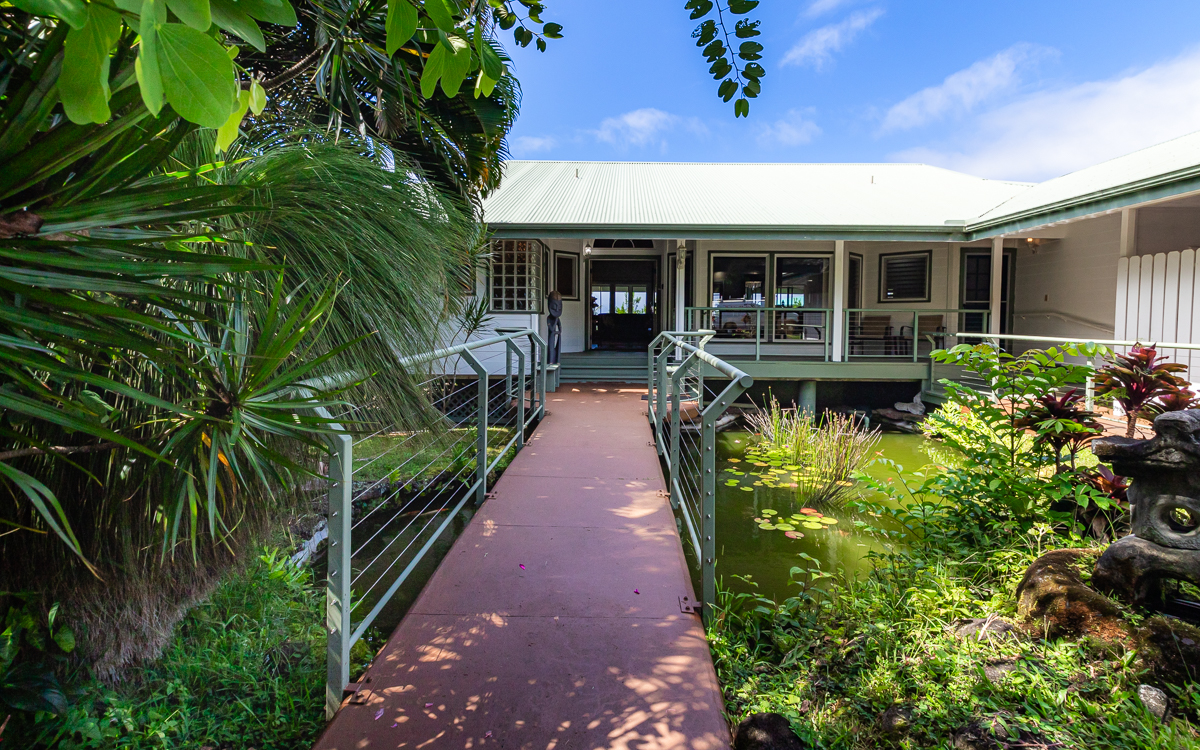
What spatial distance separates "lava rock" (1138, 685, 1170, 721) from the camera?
2.25 metres

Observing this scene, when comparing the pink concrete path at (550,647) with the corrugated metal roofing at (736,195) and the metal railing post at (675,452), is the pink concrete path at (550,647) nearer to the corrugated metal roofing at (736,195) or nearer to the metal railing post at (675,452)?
the metal railing post at (675,452)

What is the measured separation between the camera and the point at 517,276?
11.1m

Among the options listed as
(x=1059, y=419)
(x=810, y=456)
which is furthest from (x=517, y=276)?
(x=1059, y=419)

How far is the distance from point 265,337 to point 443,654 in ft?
5.37

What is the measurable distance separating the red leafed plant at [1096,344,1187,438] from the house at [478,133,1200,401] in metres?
4.43

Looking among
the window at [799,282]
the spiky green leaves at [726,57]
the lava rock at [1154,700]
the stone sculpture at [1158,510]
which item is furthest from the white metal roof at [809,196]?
the spiky green leaves at [726,57]

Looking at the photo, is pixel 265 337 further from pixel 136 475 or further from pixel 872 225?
pixel 872 225

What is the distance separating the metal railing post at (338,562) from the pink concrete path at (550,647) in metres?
0.15

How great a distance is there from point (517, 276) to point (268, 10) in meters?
10.5

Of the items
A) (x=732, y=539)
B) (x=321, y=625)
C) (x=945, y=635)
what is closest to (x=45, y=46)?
(x=321, y=625)

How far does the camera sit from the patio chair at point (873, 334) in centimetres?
1245

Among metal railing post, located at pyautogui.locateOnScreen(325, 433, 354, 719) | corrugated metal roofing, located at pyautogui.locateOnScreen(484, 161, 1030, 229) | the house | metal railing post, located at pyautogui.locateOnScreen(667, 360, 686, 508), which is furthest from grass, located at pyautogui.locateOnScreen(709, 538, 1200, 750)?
corrugated metal roofing, located at pyautogui.locateOnScreen(484, 161, 1030, 229)

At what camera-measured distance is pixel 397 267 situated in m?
2.47

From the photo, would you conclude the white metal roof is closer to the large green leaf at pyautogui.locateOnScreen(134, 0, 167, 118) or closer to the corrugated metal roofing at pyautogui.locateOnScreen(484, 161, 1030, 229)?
the corrugated metal roofing at pyautogui.locateOnScreen(484, 161, 1030, 229)
